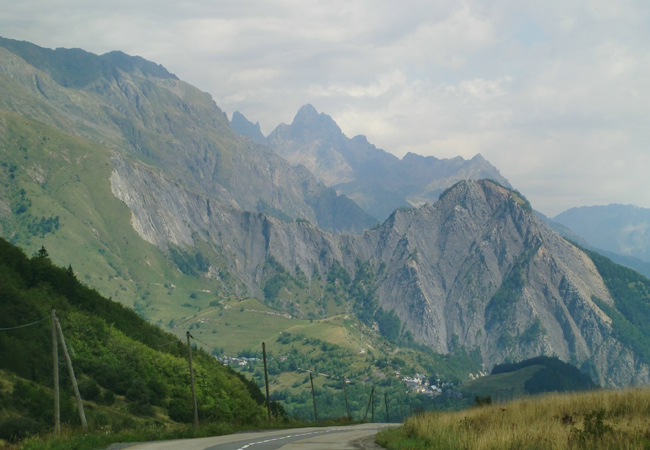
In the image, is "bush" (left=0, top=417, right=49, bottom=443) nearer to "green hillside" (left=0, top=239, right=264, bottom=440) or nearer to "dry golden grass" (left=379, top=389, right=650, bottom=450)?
"green hillside" (left=0, top=239, right=264, bottom=440)

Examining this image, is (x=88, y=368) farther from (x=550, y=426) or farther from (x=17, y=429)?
(x=550, y=426)

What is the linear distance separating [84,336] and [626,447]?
6312cm

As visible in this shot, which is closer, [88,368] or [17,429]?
[17,429]

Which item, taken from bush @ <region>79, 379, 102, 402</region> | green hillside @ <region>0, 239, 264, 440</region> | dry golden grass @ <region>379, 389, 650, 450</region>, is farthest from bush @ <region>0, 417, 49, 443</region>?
dry golden grass @ <region>379, 389, 650, 450</region>

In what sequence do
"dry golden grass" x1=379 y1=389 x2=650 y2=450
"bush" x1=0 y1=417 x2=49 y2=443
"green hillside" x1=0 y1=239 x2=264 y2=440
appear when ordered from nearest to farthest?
"dry golden grass" x1=379 y1=389 x2=650 y2=450
"bush" x1=0 y1=417 x2=49 y2=443
"green hillside" x1=0 y1=239 x2=264 y2=440

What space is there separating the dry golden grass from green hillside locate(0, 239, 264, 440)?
22.7 metres

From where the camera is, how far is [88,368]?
216ft

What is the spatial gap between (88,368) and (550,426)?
52.1 m

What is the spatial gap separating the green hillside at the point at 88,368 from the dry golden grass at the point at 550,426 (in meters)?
22.7

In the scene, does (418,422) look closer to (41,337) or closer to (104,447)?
(104,447)

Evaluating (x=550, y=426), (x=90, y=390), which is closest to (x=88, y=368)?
(x=90, y=390)

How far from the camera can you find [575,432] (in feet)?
71.9

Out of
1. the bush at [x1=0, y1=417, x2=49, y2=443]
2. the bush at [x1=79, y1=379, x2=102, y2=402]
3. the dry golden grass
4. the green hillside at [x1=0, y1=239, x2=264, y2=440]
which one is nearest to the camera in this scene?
the dry golden grass

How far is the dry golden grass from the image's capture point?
21203 millimetres
